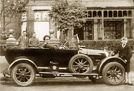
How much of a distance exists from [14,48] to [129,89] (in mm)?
3446

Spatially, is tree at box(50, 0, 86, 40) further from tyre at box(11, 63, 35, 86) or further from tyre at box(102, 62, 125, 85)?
tyre at box(11, 63, 35, 86)

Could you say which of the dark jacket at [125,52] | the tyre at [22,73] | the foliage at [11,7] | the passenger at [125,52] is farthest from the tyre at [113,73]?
the foliage at [11,7]

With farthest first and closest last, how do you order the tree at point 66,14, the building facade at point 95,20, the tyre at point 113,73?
the building facade at point 95,20, the tree at point 66,14, the tyre at point 113,73

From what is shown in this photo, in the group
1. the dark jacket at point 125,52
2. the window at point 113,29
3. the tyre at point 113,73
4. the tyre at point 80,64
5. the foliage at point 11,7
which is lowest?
the tyre at point 113,73

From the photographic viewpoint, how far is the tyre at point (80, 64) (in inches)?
345

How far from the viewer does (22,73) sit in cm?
884

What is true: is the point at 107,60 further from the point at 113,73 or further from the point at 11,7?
the point at 11,7

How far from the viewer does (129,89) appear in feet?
27.8

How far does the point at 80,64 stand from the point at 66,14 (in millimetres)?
10283

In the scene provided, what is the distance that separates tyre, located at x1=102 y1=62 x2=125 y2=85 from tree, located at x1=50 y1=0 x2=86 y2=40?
9.80 m

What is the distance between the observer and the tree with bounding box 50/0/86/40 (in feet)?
61.2

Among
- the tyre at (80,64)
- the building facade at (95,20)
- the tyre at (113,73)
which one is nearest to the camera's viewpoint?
the tyre at (80,64)

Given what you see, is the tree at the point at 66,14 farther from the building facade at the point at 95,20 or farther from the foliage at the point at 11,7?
the foliage at the point at 11,7

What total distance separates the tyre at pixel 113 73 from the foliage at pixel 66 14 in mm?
9796
